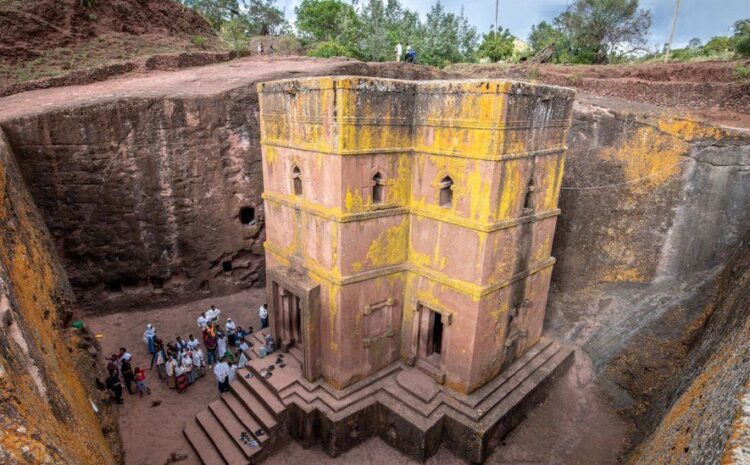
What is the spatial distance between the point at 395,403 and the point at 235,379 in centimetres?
392

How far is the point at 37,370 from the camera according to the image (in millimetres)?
3627

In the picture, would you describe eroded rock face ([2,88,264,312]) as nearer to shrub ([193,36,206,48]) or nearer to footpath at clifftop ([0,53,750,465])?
footpath at clifftop ([0,53,750,465])

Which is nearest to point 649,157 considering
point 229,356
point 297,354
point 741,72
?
point 741,72

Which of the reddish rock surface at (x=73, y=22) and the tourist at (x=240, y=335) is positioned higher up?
the reddish rock surface at (x=73, y=22)

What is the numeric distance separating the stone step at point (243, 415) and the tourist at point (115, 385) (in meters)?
2.37

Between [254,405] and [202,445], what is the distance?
1.23 meters

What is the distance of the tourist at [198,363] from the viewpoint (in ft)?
34.1

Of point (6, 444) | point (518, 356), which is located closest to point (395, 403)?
point (518, 356)

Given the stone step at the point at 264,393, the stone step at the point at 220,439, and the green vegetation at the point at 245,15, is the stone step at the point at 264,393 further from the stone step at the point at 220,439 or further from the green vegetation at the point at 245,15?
the green vegetation at the point at 245,15

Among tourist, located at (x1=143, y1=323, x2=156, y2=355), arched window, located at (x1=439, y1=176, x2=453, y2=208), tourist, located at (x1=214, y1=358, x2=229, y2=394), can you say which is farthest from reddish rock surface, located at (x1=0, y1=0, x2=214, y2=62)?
arched window, located at (x1=439, y1=176, x2=453, y2=208)

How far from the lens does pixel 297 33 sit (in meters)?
35.8

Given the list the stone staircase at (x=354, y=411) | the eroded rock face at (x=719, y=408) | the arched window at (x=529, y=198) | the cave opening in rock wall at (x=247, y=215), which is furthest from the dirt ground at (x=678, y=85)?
the cave opening in rock wall at (x=247, y=215)

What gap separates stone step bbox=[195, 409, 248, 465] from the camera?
8203 mm

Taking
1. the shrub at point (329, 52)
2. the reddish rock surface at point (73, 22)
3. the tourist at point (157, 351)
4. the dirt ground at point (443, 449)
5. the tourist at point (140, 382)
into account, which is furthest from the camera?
the shrub at point (329, 52)
